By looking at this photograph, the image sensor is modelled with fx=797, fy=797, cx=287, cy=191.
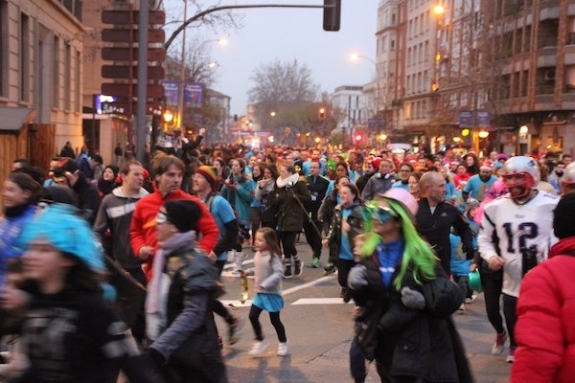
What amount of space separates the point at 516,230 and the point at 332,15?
11320 mm

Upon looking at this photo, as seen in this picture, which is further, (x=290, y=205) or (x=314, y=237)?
(x=314, y=237)

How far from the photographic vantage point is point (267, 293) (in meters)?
7.66

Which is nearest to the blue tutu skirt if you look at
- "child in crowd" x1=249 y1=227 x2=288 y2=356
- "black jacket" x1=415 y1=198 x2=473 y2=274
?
"child in crowd" x1=249 y1=227 x2=288 y2=356

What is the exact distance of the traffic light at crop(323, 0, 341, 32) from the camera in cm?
1701

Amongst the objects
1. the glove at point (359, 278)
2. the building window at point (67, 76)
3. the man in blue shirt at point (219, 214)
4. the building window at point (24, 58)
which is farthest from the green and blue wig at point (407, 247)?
the building window at point (67, 76)

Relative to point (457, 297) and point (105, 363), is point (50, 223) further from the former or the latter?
point (457, 297)

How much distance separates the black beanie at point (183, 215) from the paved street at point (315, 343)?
8.74 feet

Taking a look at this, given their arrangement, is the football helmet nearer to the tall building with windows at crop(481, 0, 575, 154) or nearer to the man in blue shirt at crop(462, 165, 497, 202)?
the man in blue shirt at crop(462, 165, 497, 202)

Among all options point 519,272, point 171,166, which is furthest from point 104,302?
point 519,272

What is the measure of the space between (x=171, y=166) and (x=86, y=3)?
151 ft

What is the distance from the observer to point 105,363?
3.27m

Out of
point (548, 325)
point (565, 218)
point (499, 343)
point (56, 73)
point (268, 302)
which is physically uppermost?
point (56, 73)

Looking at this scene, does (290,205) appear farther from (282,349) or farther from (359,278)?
(359,278)

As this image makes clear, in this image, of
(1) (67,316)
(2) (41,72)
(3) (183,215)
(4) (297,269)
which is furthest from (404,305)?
(2) (41,72)
